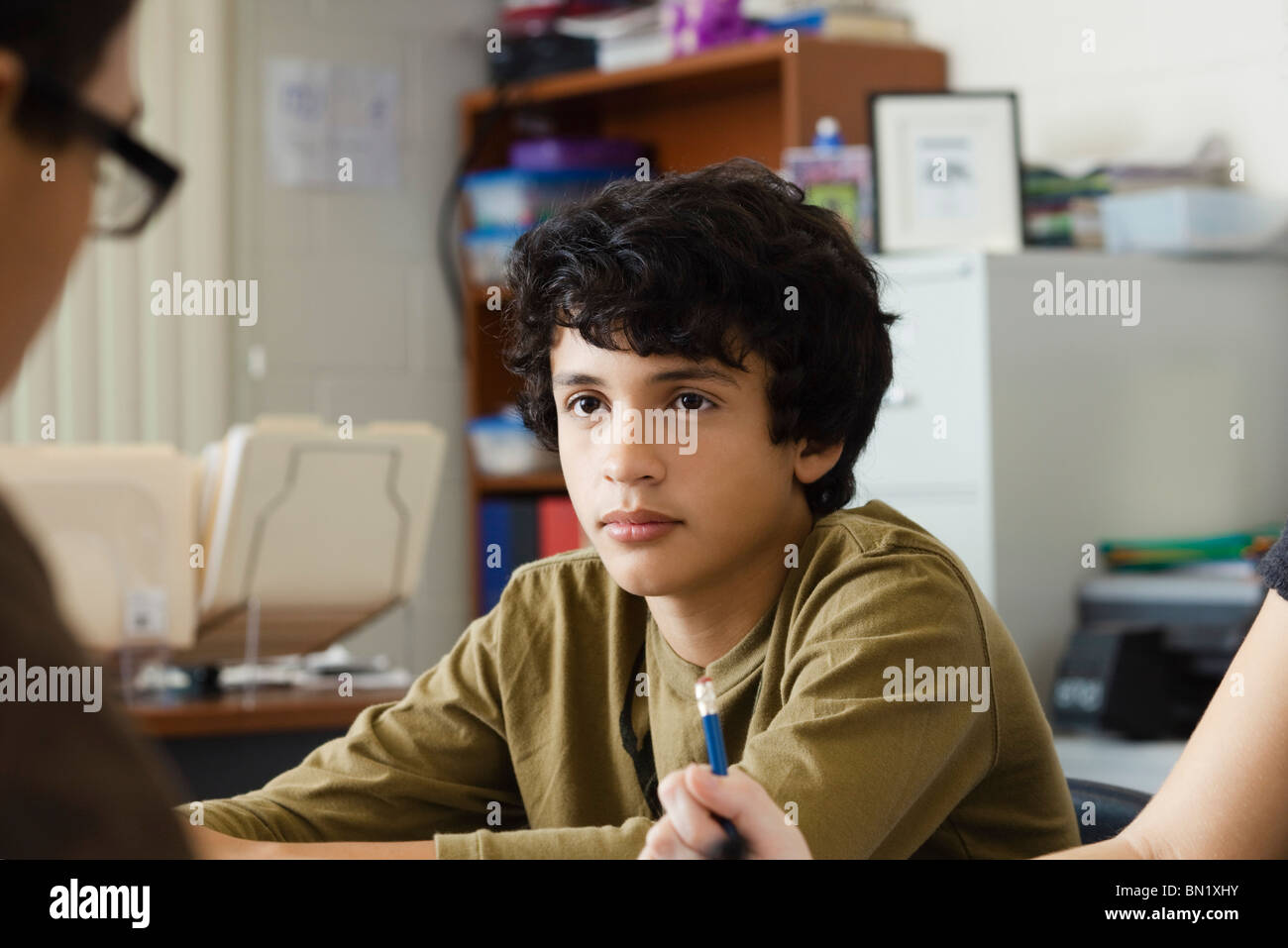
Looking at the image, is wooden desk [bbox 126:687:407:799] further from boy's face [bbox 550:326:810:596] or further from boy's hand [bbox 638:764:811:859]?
boy's hand [bbox 638:764:811:859]

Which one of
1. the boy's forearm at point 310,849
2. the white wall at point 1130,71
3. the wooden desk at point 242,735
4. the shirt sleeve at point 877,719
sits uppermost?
the white wall at point 1130,71

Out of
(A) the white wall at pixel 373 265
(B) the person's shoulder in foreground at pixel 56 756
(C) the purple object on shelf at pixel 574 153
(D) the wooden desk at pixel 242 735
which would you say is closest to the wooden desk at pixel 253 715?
(D) the wooden desk at pixel 242 735

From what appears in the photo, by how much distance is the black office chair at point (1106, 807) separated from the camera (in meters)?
0.82

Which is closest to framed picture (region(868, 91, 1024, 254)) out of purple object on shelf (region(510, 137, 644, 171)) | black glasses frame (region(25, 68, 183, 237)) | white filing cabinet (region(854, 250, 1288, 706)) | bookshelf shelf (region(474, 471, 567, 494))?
white filing cabinet (region(854, 250, 1288, 706))

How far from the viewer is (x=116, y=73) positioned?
271mm

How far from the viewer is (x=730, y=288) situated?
791 millimetres

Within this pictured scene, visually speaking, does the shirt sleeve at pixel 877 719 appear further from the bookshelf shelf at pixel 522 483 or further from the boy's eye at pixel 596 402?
the bookshelf shelf at pixel 522 483

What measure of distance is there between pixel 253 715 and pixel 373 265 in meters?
1.45

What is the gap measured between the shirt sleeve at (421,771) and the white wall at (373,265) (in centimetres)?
209

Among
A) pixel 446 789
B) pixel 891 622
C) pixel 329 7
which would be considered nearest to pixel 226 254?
pixel 329 7

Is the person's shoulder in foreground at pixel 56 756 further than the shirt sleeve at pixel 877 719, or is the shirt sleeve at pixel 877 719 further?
the shirt sleeve at pixel 877 719

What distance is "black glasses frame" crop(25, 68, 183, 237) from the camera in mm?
254

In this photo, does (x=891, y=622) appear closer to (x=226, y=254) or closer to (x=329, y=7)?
(x=226, y=254)

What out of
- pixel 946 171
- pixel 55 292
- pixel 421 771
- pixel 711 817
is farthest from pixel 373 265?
pixel 55 292
